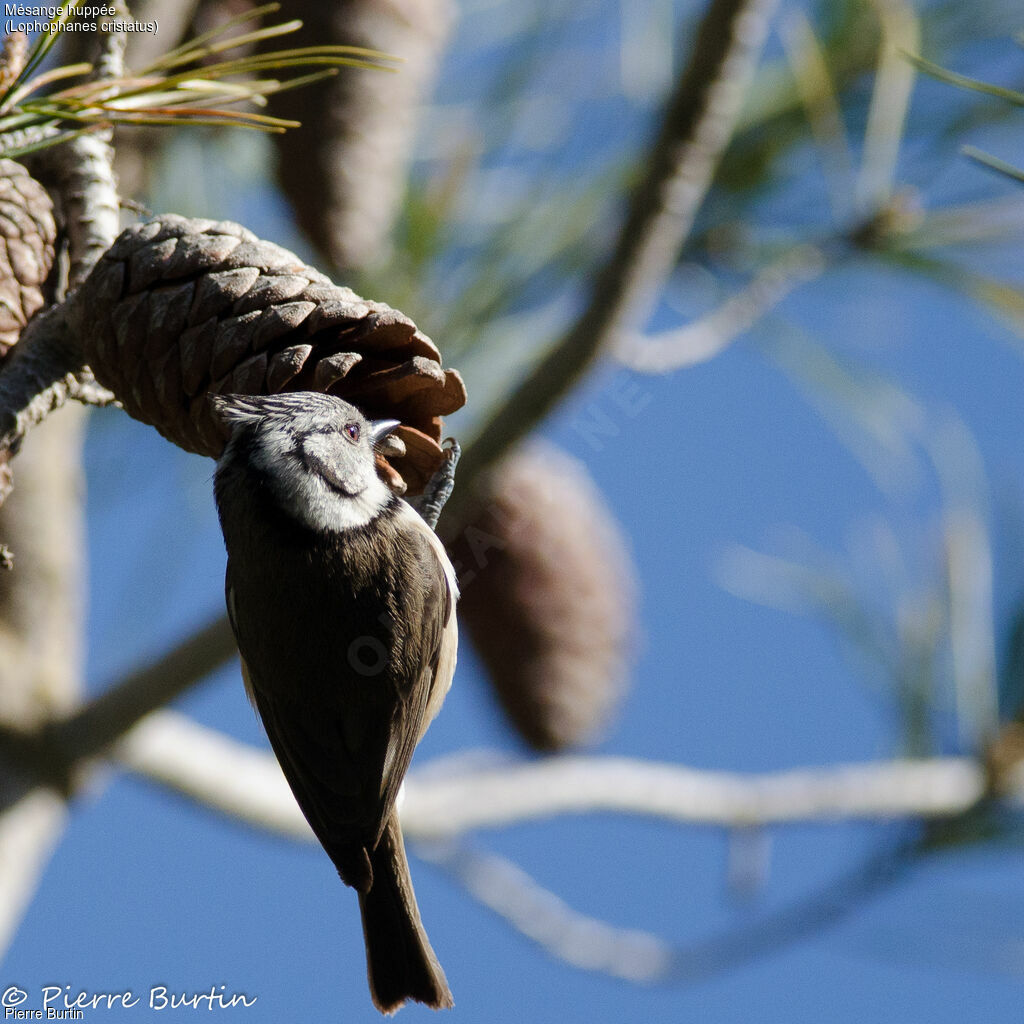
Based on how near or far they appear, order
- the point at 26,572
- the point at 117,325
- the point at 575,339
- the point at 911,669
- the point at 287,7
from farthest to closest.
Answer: the point at 911,669 → the point at 287,7 → the point at 26,572 → the point at 575,339 → the point at 117,325

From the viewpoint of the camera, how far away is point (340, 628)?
117 cm

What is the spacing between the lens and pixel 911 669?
2.35 meters

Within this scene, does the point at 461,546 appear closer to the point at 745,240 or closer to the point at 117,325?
the point at 745,240

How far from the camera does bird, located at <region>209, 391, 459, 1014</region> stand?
46.0 inches

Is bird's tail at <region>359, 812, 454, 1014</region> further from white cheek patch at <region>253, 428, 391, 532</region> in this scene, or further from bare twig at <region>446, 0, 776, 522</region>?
bare twig at <region>446, 0, 776, 522</region>

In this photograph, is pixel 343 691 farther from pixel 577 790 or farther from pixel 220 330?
pixel 577 790

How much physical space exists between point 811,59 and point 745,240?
13.7 inches

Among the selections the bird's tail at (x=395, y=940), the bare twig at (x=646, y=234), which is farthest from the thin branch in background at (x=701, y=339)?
the bird's tail at (x=395, y=940)

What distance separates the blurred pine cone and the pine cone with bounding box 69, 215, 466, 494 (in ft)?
3.69

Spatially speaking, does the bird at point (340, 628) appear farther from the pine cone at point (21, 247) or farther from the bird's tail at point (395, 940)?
the pine cone at point (21, 247)

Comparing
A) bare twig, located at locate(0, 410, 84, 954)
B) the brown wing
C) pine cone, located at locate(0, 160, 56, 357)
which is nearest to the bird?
the brown wing

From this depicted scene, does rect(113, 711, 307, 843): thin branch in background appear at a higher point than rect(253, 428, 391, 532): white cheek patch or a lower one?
lower

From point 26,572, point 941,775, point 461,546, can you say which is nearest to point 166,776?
point 26,572

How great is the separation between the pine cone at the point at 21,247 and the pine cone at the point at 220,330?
0.24ft
